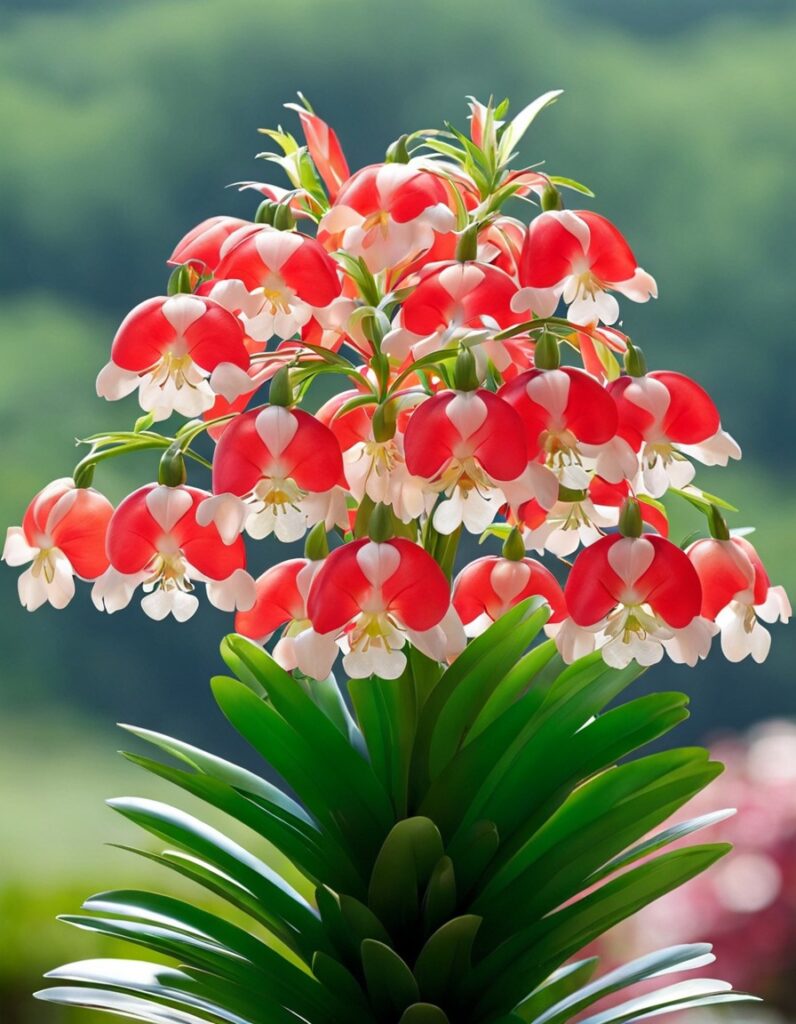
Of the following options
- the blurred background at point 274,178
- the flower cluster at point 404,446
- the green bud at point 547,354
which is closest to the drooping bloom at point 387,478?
the flower cluster at point 404,446

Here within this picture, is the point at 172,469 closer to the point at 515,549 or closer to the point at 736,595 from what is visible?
the point at 515,549

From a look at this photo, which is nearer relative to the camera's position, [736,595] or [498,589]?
[736,595]

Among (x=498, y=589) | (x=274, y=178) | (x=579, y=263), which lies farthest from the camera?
(x=274, y=178)

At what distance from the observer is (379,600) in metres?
0.79

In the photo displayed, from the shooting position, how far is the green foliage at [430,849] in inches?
35.3

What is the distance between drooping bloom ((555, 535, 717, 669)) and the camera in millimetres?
830

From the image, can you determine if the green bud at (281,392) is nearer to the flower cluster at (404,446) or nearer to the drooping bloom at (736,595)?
the flower cluster at (404,446)

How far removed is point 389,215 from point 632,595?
302 mm

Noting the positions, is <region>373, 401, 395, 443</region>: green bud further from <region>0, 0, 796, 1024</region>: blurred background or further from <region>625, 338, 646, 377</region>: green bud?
<region>0, 0, 796, 1024</region>: blurred background

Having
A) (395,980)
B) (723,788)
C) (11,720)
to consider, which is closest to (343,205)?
(395,980)

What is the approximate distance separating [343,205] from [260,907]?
483 mm

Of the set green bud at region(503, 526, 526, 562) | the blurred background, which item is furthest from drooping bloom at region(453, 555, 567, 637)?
the blurred background

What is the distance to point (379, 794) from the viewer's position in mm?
909

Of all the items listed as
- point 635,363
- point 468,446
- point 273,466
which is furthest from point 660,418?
point 273,466
